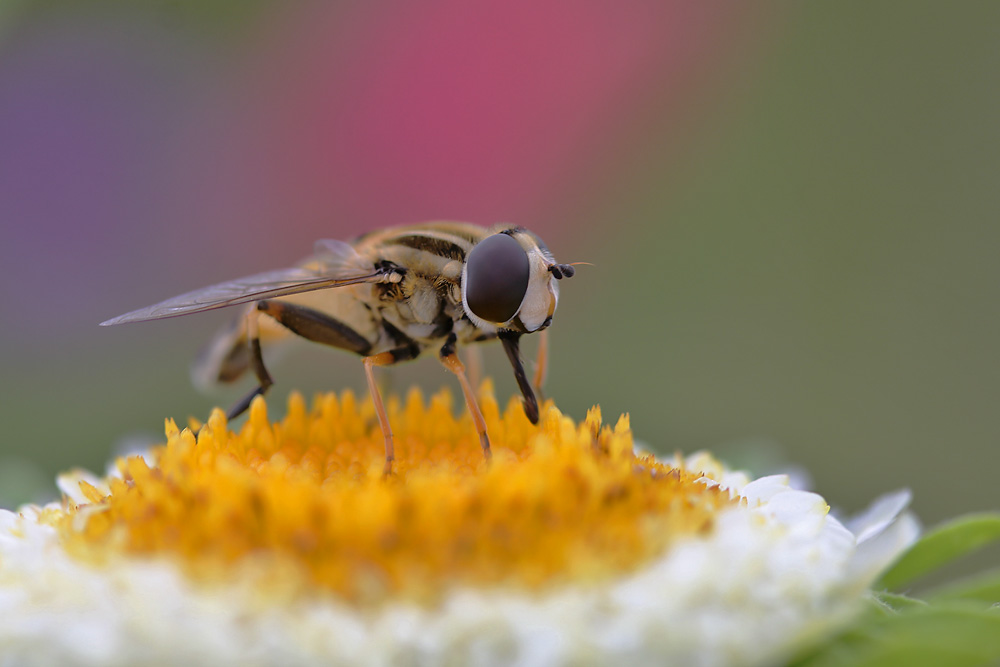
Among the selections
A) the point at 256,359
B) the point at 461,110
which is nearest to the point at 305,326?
the point at 256,359

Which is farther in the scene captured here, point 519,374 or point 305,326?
point 305,326

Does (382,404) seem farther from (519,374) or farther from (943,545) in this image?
(943,545)

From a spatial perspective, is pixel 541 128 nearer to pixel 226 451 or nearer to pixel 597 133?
pixel 597 133

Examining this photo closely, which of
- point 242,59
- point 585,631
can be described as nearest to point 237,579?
point 585,631

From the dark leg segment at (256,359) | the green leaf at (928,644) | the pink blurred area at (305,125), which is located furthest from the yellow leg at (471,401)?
the pink blurred area at (305,125)

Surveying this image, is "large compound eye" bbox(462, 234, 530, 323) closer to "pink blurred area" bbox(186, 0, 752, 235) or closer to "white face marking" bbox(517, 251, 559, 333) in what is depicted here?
"white face marking" bbox(517, 251, 559, 333)

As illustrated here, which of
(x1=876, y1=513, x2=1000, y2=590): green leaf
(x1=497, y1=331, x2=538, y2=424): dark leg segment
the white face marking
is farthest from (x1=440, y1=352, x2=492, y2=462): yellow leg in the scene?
(x1=876, y1=513, x2=1000, y2=590): green leaf

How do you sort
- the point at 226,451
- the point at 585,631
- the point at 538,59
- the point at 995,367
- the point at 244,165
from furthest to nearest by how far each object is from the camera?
the point at 244,165 → the point at 538,59 → the point at 995,367 → the point at 226,451 → the point at 585,631
